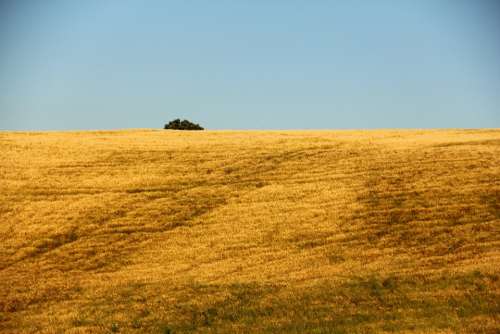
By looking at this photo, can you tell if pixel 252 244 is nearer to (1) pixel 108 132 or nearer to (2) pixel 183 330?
(2) pixel 183 330

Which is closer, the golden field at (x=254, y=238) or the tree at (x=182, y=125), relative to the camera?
the golden field at (x=254, y=238)

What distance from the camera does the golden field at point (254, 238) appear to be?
15984 mm

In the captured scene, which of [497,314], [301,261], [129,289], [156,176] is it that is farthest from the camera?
[156,176]

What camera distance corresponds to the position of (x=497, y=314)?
49.1 feet

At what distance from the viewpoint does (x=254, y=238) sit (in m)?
21.8

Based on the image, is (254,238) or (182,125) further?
(182,125)

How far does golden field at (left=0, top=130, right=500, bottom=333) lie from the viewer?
16.0 meters

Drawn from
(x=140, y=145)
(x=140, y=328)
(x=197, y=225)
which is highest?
(x=140, y=145)

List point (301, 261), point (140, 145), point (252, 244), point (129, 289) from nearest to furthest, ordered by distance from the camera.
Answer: point (129, 289), point (301, 261), point (252, 244), point (140, 145)

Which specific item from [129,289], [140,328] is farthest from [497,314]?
[129,289]

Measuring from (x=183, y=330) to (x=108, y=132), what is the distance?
113 ft

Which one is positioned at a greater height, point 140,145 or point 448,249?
point 140,145

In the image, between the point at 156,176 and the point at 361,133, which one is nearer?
the point at 156,176

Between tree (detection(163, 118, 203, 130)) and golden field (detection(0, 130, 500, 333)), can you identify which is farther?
tree (detection(163, 118, 203, 130))
